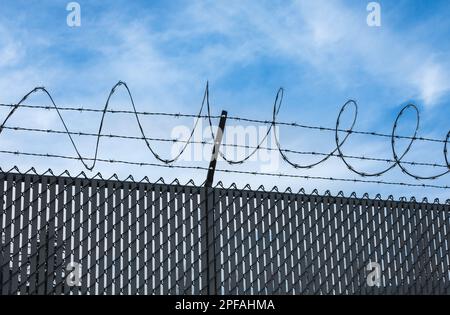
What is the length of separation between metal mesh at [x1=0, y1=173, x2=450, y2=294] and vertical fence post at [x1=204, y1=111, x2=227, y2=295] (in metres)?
0.01

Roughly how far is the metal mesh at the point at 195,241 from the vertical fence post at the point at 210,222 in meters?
0.01

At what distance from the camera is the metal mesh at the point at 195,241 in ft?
28.3

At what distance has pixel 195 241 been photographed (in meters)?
9.17

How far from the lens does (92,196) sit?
8.95 meters

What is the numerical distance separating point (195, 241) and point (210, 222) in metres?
0.33

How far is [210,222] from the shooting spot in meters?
9.30

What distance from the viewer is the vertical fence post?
8.95 m

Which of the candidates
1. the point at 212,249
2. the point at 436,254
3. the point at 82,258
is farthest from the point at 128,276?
the point at 436,254

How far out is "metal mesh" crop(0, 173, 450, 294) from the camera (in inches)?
340

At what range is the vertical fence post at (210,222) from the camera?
8.95 m
